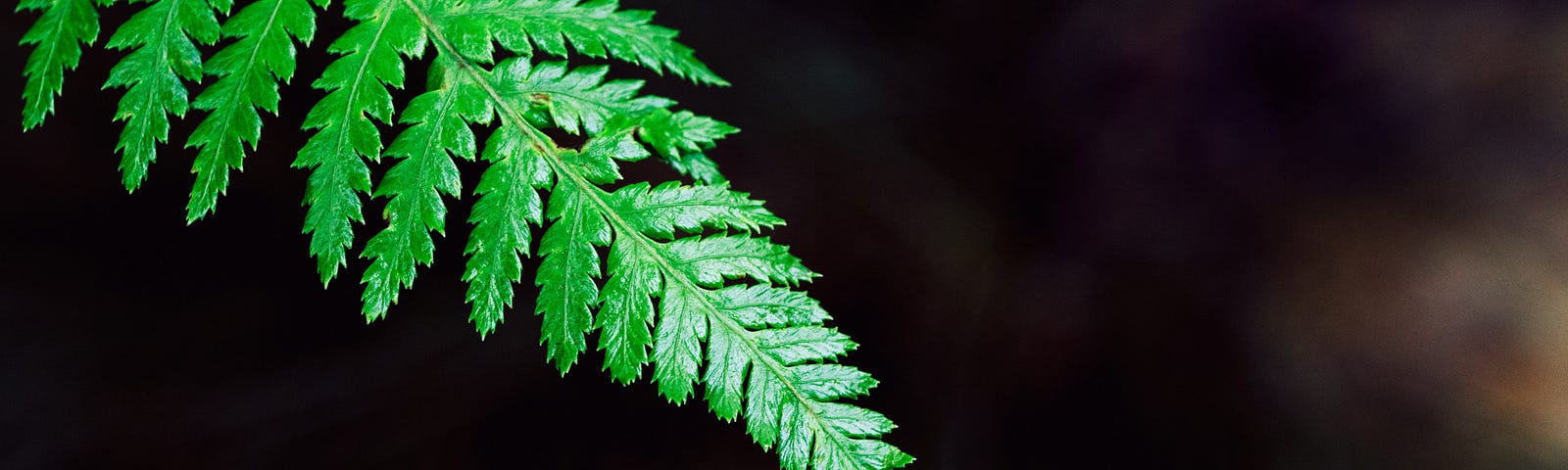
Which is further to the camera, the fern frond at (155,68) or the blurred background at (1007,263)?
the blurred background at (1007,263)

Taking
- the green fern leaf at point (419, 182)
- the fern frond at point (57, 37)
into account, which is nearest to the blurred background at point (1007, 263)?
the fern frond at point (57, 37)

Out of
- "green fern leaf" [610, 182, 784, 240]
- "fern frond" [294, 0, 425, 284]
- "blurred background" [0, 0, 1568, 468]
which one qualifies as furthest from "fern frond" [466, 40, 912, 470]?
"blurred background" [0, 0, 1568, 468]

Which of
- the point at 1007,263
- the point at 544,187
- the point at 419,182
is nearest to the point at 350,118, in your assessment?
the point at 419,182

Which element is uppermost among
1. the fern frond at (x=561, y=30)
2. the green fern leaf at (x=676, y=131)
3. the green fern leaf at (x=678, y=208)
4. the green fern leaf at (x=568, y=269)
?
the fern frond at (x=561, y=30)

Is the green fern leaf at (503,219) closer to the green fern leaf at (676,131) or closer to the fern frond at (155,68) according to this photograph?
the green fern leaf at (676,131)

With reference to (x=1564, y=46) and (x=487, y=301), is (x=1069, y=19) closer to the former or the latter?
(x=1564, y=46)

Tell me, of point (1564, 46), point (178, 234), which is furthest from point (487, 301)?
point (1564, 46)
